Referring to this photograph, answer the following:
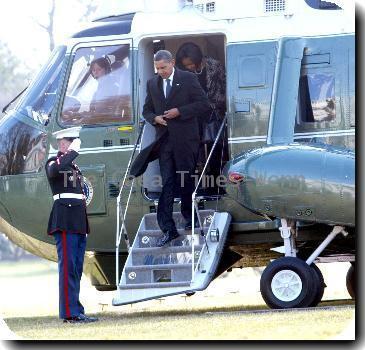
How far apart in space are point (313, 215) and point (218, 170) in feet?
5.90

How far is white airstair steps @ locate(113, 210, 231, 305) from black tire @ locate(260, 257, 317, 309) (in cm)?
61

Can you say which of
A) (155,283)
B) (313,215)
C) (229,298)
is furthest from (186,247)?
(229,298)

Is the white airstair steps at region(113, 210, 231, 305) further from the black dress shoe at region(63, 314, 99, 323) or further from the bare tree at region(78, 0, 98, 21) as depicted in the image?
the bare tree at region(78, 0, 98, 21)

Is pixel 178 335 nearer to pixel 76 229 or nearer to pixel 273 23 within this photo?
pixel 76 229

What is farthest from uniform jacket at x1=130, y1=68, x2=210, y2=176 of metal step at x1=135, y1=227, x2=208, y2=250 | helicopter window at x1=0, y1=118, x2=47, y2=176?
helicopter window at x1=0, y1=118, x2=47, y2=176

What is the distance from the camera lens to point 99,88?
15.1 m

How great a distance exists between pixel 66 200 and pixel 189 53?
2647 mm

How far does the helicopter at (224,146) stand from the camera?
13609 millimetres

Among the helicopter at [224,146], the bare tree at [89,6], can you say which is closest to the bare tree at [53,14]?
the bare tree at [89,6]

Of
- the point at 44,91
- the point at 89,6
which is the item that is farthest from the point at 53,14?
the point at 44,91

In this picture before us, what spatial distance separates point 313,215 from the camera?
13523 mm

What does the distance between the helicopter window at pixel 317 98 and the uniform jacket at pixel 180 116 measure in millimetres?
1126

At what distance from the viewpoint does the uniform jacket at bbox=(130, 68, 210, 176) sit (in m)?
14.1

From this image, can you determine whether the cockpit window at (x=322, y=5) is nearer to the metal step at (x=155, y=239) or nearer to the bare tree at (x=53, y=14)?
the metal step at (x=155, y=239)
